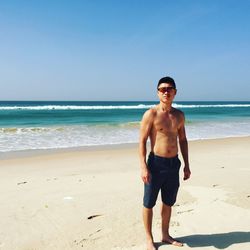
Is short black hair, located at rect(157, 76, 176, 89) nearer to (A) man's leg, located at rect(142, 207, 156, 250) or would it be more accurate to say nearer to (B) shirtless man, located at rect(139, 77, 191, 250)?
(B) shirtless man, located at rect(139, 77, 191, 250)

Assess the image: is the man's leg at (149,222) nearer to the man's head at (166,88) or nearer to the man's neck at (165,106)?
the man's neck at (165,106)

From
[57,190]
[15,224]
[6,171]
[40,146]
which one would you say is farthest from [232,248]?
[40,146]

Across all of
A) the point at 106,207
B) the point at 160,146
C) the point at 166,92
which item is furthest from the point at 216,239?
the point at 166,92

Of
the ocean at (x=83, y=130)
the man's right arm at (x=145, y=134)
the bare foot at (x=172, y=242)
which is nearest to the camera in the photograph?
the man's right arm at (x=145, y=134)

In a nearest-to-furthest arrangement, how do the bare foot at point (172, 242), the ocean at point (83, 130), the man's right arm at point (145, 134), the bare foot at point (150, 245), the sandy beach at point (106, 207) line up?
1. the man's right arm at point (145, 134)
2. the bare foot at point (150, 245)
3. the bare foot at point (172, 242)
4. the sandy beach at point (106, 207)
5. the ocean at point (83, 130)

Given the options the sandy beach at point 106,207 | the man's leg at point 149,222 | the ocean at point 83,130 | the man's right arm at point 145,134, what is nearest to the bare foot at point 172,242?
the sandy beach at point 106,207

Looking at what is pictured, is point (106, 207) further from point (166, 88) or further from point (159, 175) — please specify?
point (166, 88)

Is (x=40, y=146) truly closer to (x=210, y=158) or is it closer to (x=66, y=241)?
(x=210, y=158)

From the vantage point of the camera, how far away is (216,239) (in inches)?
148

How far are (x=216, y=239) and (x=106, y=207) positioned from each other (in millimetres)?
1696

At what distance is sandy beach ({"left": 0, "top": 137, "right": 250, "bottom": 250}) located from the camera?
3752 mm

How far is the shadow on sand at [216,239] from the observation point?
3641 millimetres

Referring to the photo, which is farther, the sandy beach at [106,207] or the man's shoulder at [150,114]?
the sandy beach at [106,207]

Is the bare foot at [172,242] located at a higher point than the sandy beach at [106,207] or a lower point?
higher
